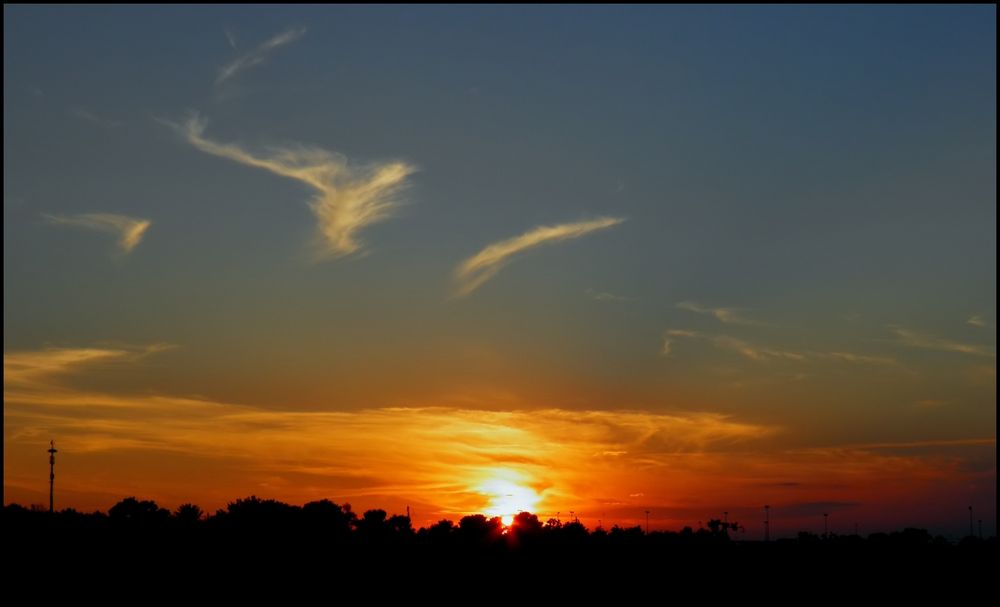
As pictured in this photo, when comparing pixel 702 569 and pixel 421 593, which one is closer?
pixel 421 593

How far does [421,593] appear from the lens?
3123 inches

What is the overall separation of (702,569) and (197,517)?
55524 millimetres

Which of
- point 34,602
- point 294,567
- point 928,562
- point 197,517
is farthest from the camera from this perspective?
point 197,517

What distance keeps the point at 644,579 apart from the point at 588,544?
59.1 ft

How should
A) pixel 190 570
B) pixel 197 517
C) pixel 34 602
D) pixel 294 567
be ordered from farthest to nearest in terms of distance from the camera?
pixel 197 517 < pixel 294 567 < pixel 190 570 < pixel 34 602

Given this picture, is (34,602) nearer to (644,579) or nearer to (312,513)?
(644,579)

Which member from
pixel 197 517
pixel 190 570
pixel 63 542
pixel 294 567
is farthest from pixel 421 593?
pixel 197 517

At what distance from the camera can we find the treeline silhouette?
7738cm

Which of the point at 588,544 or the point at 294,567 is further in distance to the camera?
the point at 588,544

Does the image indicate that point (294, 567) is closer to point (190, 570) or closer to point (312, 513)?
point (190, 570)

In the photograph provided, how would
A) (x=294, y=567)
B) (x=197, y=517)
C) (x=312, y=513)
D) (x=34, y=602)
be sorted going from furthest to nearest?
(x=312, y=513) < (x=197, y=517) < (x=294, y=567) < (x=34, y=602)

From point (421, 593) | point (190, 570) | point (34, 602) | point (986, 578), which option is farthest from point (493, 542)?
point (34, 602)

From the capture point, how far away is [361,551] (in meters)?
91.6

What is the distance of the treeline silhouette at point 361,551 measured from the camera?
254 ft
